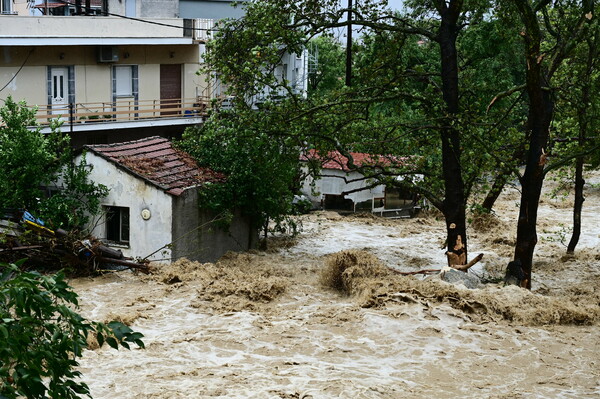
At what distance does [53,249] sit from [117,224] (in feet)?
8.25

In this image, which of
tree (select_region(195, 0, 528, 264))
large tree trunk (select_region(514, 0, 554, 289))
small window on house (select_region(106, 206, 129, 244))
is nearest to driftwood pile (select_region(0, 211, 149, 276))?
small window on house (select_region(106, 206, 129, 244))

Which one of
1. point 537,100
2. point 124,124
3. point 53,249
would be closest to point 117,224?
point 53,249

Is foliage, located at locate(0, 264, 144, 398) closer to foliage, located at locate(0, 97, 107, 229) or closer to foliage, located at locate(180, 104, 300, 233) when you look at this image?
foliage, located at locate(0, 97, 107, 229)

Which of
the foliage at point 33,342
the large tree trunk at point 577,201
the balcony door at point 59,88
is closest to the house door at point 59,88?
the balcony door at point 59,88

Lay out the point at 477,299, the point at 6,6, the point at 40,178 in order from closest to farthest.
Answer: the point at 477,299
the point at 40,178
the point at 6,6

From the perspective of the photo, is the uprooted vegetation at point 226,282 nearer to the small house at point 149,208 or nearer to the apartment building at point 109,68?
the small house at point 149,208

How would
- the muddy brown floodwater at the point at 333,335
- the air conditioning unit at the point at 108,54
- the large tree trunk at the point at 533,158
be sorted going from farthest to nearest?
the air conditioning unit at the point at 108,54
the large tree trunk at the point at 533,158
the muddy brown floodwater at the point at 333,335

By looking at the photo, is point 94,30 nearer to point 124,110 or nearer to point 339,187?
point 124,110

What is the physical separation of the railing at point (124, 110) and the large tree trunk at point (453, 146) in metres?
14.2

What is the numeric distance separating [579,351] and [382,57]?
10.5 m

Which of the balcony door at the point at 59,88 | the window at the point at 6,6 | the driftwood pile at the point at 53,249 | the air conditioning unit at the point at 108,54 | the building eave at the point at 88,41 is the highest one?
the window at the point at 6,6

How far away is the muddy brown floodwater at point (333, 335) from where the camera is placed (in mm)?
14320

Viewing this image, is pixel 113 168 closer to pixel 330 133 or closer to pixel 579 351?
pixel 330 133

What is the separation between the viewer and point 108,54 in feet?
112
